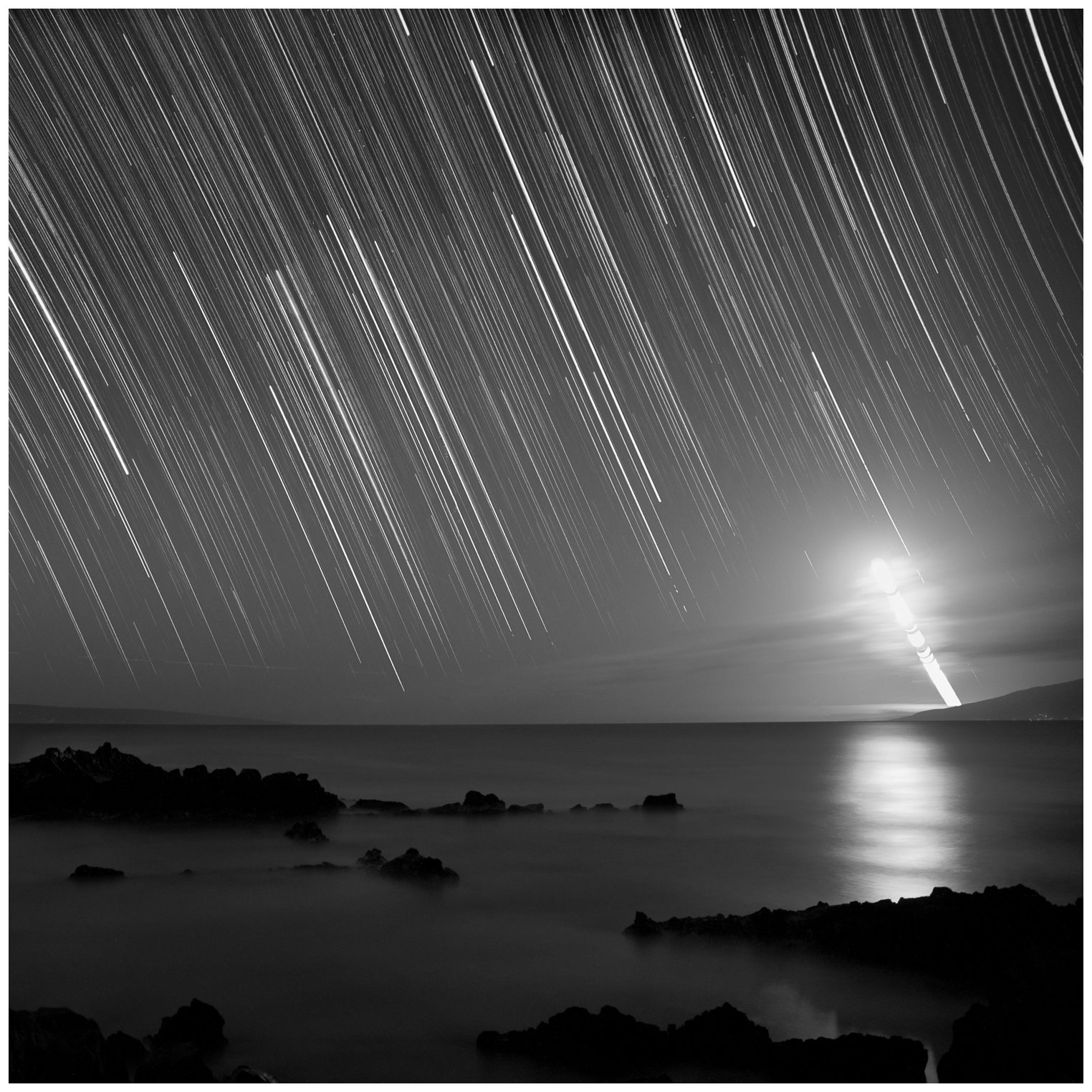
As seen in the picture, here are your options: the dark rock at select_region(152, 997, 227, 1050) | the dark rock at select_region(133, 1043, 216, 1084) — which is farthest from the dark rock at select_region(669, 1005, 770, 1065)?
the dark rock at select_region(152, 997, 227, 1050)

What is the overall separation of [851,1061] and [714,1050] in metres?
0.89

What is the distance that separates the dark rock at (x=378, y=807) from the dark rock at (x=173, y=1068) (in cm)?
1130

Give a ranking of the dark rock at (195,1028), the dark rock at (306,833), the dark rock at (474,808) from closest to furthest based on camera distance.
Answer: the dark rock at (195,1028), the dark rock at (306,833), the dark rock at (474,808)

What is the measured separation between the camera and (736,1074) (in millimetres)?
4594

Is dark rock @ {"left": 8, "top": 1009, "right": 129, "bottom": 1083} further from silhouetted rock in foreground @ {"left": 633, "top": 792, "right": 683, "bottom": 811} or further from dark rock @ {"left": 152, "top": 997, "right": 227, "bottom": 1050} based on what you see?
silhouetted rock in foreground @ {"left": 633, "top": 792, "right": 683, "bottom": 811}

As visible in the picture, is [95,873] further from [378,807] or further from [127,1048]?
[378,807]

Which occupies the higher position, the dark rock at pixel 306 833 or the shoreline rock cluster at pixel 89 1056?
the dark rock at pixel 306 833

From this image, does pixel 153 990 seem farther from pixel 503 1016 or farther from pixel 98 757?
pixel 98 757

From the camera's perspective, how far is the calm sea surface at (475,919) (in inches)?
222

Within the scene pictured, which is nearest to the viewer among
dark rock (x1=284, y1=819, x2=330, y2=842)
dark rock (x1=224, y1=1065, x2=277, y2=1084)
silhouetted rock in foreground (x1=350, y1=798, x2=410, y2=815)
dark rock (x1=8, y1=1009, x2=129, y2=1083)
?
dark rock (x1=8, y1=1009, x2=129, y2=1083)

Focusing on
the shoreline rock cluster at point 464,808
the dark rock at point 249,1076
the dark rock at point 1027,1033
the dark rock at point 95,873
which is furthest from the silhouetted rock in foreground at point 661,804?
the dark rock at point 249,1076

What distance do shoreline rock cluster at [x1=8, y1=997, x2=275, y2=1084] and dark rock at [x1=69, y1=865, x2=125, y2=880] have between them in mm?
5875

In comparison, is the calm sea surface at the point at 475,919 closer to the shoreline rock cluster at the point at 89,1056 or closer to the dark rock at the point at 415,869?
the dark rock at the point at 415,869

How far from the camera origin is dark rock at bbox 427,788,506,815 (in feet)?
51.1
